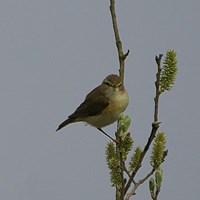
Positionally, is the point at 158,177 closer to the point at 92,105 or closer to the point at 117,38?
the point at 117,38

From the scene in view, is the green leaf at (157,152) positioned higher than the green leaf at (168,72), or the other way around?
the green leaf at (168,72)

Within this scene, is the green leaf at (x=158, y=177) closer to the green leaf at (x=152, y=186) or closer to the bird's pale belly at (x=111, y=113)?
the green leaf at (x=152, y=186)

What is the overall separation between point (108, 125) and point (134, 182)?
14.0ft

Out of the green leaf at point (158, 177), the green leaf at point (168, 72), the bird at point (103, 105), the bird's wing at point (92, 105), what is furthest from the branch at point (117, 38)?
the bird's wing at point (92, 105)

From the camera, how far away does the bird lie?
7129 mm

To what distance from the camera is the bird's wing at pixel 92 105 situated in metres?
7.48

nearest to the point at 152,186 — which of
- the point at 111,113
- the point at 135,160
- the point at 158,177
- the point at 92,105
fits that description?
the point at 158,177

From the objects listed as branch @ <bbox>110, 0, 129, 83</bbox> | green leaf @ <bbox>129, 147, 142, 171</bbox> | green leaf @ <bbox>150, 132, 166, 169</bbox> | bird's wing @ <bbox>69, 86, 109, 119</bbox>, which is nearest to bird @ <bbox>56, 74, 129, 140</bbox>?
bird's wing @ <bbox>69, 86, 109, 119</bbox>

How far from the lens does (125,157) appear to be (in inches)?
128

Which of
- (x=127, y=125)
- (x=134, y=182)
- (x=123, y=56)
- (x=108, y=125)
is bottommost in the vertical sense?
(x=134, y=182)

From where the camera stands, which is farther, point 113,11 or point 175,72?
point 113,11

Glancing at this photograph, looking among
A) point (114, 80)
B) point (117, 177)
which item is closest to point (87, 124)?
point (114, 80)

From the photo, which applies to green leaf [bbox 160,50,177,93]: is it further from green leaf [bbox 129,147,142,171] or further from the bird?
the bird

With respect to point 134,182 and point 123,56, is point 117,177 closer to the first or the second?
point 134,182
